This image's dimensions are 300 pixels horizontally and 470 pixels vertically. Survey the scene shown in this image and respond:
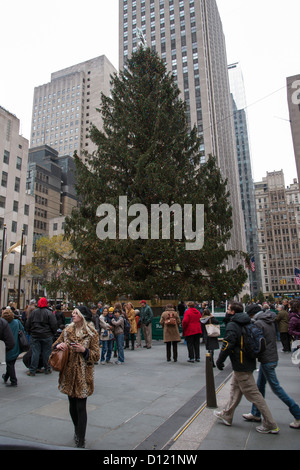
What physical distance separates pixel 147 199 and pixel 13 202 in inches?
1775

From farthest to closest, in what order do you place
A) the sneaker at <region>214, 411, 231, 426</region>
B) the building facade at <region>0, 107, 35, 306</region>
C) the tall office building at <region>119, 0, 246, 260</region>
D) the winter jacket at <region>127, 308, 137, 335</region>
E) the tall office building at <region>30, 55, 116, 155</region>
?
the tall office building at <region>30, 55, 116, 155</region>
the tall office building at <region>119, 0, 246, 260</region>
the building facade at <region>0, 107, 35, 306</region>
the winter jacket at <region>127, 308, 137, 335</region>
the sneaker at <region>214, 411, 231, 426</region>

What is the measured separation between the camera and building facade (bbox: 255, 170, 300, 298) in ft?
419

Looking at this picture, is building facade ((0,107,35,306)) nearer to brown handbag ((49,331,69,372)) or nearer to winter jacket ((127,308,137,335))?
winter jacket ((127,308,137,335))

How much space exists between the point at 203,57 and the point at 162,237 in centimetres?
7968

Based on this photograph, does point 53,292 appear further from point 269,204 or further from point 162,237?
point 269,204

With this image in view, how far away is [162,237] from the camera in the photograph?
17141 mm

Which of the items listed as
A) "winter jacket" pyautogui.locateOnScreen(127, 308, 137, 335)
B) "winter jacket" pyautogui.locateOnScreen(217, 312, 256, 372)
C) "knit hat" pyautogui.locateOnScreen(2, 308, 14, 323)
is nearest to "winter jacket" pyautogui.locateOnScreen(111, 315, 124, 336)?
"winter jacket" pyautogui.locateOnScreen(127, 308, 137, 335)

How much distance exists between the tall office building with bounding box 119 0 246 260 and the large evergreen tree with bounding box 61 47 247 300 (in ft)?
180

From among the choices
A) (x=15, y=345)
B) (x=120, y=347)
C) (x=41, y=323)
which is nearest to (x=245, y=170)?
(x=120, y=347)

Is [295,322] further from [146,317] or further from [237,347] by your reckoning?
[146,317]

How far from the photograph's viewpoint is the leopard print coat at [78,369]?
3969 millimetres

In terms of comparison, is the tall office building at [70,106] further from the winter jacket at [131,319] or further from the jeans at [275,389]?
the jeans at [275,389]

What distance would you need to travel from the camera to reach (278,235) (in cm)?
13188
